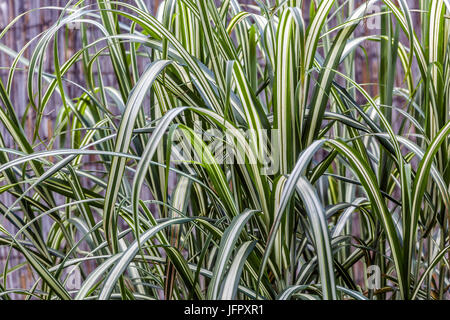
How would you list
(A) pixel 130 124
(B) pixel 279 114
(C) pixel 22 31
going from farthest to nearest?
(C) pixel 22 31 < (B) pixel 279 114 < (A) pixel 130 124

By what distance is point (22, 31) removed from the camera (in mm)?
1379

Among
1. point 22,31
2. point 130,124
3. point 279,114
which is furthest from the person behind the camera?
point 22,31

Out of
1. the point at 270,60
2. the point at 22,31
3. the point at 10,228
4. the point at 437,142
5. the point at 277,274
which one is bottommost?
the point at 10,228

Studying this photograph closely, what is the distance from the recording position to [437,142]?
0.65m

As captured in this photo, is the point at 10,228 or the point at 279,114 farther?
the point at 10,228

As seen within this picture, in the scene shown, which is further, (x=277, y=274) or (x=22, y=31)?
(x=22, y=31)

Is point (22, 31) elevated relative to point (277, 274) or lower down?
elevated

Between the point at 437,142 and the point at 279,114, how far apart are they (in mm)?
187

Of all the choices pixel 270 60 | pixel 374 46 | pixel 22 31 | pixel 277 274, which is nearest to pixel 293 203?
pixel 277 274
